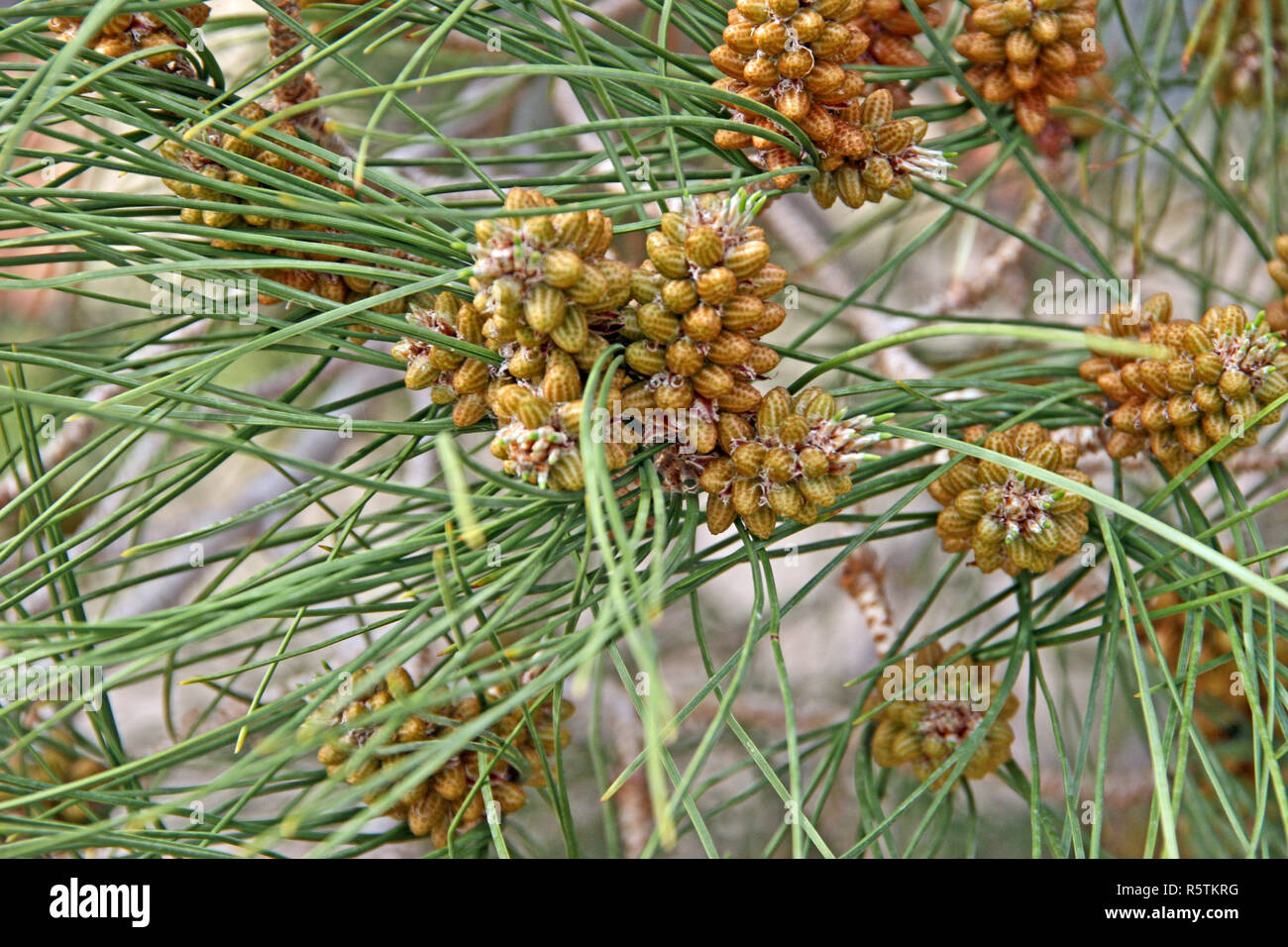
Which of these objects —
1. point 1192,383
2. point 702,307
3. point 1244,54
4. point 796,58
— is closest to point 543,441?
point 702,307

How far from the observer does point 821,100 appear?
56 cm

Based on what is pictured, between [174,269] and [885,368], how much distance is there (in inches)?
32.0

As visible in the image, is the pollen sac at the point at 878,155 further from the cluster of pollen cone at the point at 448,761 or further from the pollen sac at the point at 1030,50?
the cluster of pollen cone at the point at 448,761

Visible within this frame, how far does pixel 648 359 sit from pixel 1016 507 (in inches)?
9.6

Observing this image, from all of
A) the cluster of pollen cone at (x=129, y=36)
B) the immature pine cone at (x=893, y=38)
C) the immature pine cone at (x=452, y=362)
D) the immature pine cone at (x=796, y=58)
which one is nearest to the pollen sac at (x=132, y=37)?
the cluster of pollen cone at (x=129, y=36)

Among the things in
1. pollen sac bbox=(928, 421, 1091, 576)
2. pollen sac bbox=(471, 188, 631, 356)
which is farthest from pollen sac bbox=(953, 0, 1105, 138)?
pollen sac bbox=(471, 188, 631, 356)

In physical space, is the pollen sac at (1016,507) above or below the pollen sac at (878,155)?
below

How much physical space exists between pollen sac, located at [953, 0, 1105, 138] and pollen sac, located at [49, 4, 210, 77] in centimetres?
50

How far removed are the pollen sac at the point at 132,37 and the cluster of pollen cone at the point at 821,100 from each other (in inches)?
12.6

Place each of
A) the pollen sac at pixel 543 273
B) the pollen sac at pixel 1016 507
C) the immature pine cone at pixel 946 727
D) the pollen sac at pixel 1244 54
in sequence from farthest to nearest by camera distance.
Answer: the pollen sac at pixel 1244 54, the immature pine cone at pixel 946 727, the pollen sac at pixel 1016 507, the pollen sac at pixel 543 273

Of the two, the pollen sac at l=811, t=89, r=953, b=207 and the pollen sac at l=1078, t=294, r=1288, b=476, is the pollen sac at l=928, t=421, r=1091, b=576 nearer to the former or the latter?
the pollen sac at l=1078, t=294, r=1288, b=476

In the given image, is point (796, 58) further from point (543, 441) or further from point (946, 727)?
point (946, 727)

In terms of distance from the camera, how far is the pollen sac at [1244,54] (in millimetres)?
904
